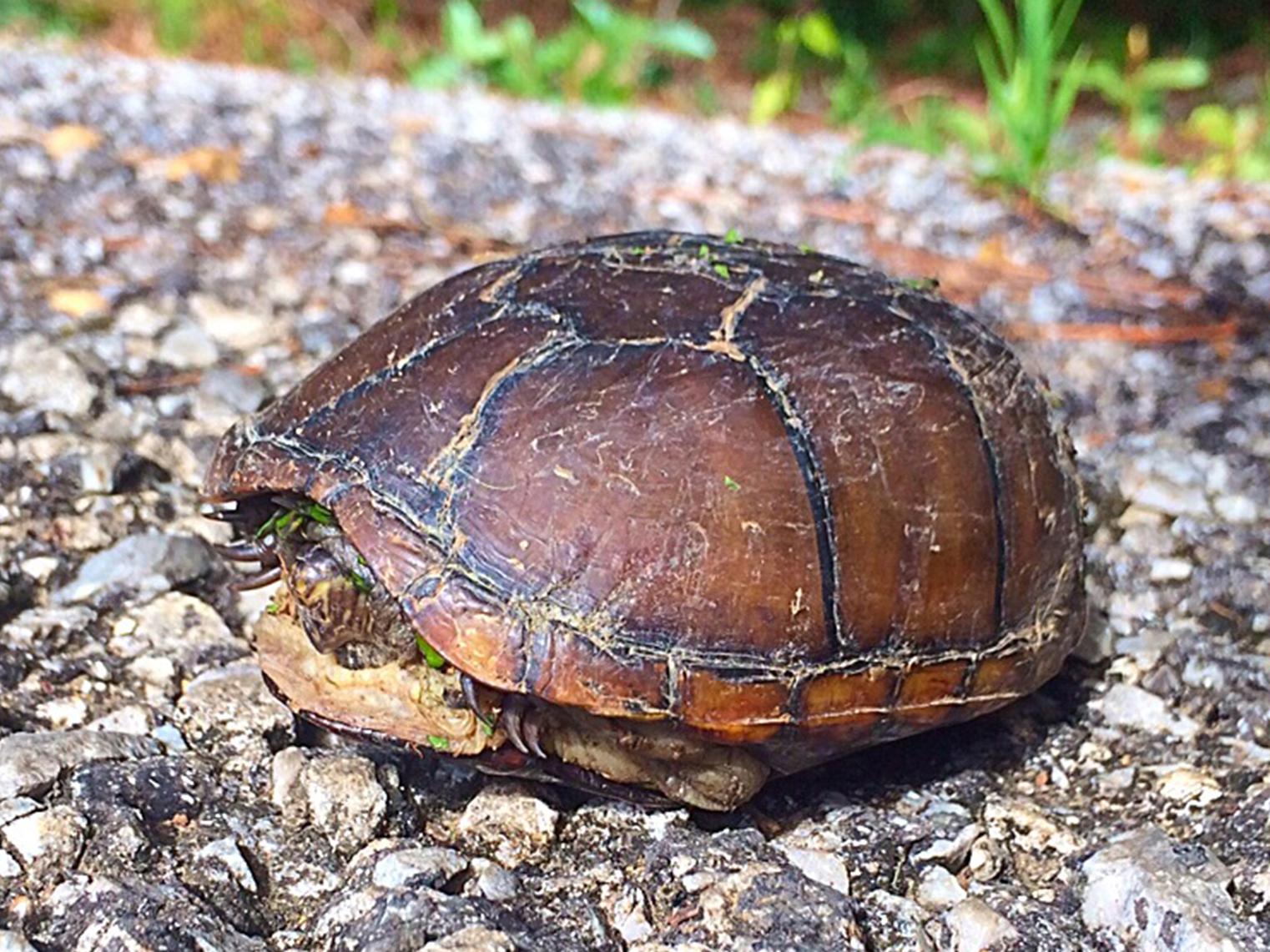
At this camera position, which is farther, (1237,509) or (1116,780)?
(1237,509)

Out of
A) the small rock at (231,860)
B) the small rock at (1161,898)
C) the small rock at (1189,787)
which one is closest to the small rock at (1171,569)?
the small rock at (1189,787)

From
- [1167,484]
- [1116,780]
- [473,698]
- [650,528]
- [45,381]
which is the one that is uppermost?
[650,528]

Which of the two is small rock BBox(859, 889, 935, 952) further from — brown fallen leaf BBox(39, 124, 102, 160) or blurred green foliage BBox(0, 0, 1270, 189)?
brown fallen leaf BBox(39, 124, 102, 160)

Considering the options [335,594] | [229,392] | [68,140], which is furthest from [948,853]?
[68,140]

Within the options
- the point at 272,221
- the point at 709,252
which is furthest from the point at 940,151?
the point at 709,252

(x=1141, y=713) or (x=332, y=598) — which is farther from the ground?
(x=332, y=598)

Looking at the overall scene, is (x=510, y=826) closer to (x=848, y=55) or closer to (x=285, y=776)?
(x=285, y=776)

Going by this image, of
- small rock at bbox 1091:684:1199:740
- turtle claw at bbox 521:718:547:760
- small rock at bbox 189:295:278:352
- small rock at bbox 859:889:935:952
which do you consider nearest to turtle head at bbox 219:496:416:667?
turtle claw at bbox 521:718:547:760
